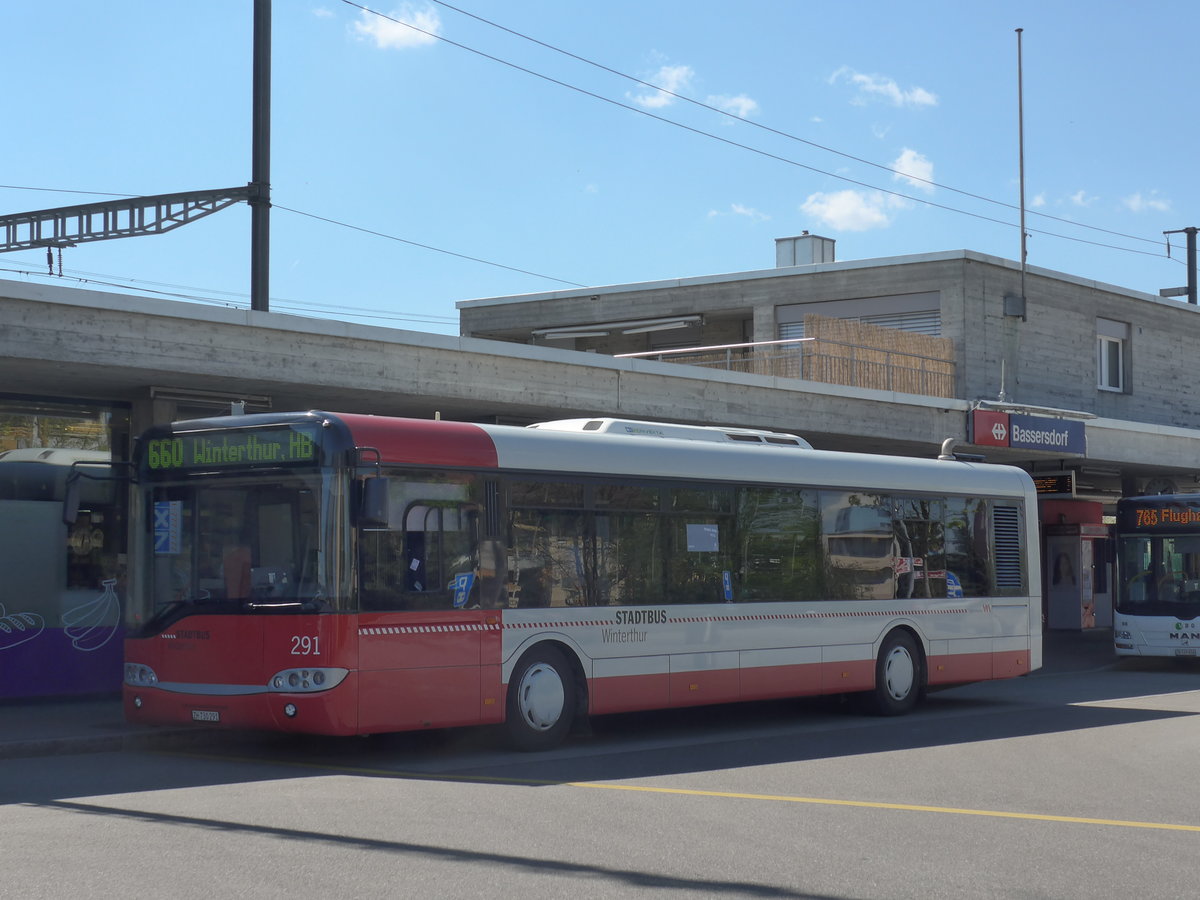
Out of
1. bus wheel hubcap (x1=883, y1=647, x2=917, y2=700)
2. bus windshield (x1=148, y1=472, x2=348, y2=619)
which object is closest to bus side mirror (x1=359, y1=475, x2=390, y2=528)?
bus windshield (x1=148, y1=472, x2=348, y2=619)

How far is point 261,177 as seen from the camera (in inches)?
656

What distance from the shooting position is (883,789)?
34.4ft

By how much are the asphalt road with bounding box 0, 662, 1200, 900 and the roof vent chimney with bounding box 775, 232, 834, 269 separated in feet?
83.6

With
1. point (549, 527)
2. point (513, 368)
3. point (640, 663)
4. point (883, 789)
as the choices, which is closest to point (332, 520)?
point (549, 527)

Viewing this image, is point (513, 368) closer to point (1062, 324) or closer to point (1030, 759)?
point (1030, 759)

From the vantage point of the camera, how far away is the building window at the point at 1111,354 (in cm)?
3447

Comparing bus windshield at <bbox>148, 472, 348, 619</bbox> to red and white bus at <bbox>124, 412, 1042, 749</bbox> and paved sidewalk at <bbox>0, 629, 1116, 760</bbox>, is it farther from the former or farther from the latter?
paved sidewalk at <bbox>0, 629, 1116, 760</bbox>

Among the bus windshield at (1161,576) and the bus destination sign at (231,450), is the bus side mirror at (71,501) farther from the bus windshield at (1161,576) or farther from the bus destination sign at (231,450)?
the bus windshield at (1161,576)

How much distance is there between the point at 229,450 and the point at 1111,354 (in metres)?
27.5

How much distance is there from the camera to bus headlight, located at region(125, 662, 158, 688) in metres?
12.2

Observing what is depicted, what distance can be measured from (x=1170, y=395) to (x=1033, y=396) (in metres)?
6.18

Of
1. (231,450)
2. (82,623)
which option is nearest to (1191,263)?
(82,623)

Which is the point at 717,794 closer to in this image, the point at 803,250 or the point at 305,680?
the point at 305,680

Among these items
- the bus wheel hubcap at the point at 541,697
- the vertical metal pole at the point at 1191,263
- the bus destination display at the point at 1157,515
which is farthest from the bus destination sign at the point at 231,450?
the vertical metal pole at the point at 1191,263
